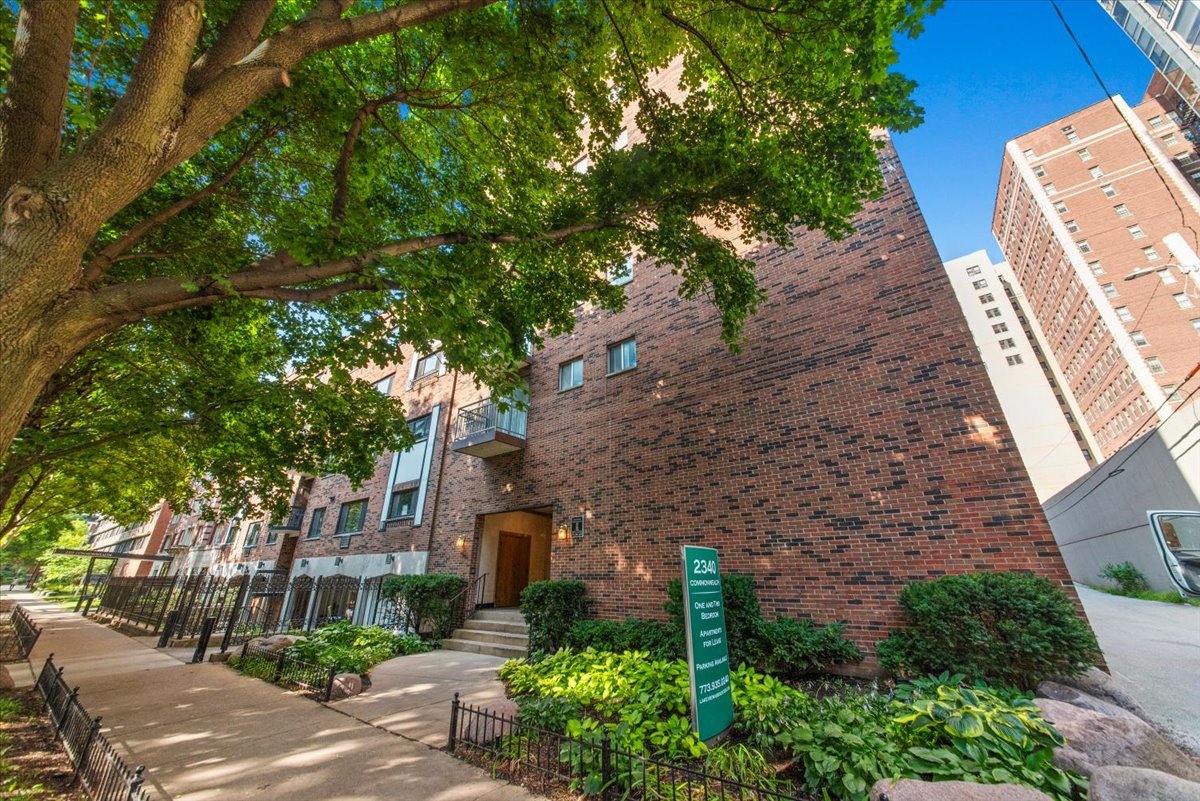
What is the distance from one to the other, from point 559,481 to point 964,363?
28.1ft

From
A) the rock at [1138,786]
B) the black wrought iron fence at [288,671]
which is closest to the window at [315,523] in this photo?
the black wrought iron fence at [288,671]

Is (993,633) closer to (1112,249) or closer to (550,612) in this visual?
(550,612)

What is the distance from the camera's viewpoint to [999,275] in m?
49.6

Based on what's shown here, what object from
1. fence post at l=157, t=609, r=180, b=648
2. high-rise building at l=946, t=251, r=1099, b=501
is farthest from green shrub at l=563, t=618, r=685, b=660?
high-rise building at l=946, t=251, r=1099, b=501

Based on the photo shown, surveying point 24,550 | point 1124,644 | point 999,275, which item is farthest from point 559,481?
point 999,275

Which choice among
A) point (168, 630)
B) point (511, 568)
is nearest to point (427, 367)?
point (511, 568)

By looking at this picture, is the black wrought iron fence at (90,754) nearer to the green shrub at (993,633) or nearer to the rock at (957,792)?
the rock at (957,792)

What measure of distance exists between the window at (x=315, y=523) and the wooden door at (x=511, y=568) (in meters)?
9.24

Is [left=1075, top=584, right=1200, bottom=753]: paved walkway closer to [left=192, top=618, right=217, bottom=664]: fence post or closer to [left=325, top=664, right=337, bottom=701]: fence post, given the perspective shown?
[left=325, top=664, right=337, bottom=701]: fence post

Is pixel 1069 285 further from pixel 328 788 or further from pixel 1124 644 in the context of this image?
pixel 328 788

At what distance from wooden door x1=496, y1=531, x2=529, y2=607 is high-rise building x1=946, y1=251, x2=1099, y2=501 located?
37597mm

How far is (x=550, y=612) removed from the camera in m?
9.02

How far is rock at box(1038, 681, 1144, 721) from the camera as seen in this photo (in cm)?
438

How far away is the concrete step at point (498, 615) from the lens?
441 inches
